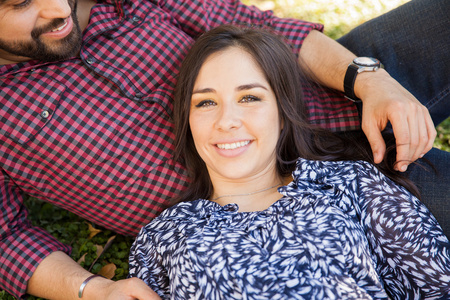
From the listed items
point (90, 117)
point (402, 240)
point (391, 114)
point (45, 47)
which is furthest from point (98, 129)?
point (402, 240)

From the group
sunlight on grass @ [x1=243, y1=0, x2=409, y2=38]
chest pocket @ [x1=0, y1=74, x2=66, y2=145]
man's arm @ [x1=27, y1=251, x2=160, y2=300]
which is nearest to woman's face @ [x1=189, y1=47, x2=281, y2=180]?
man's arm @ [x1=27, y1=251, x2=160, y2=300]

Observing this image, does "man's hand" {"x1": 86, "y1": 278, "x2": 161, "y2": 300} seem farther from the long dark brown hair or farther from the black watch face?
the black watch face

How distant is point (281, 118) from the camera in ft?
8.84

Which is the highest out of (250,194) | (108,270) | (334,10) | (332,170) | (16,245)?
(334,10)

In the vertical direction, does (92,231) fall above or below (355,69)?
below

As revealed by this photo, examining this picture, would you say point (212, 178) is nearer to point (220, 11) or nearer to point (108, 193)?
point (108, 193)

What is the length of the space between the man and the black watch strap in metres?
0.03

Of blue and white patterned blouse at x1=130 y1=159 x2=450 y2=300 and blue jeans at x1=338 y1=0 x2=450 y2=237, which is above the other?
blue jeans at x1=338 y1=0 x2=450 y2=237

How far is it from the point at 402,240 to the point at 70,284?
1.83 metres

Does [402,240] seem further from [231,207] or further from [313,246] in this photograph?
[231,207]

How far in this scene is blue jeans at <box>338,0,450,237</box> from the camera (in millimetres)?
2814

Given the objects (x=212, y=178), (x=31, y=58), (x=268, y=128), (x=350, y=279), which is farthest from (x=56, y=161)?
(x=350, y=279)

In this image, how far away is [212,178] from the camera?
2.74 meters

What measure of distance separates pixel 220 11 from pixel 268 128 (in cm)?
121
